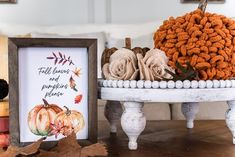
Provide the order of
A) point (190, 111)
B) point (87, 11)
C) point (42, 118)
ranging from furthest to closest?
1. point (87, 11)
2. point (190, 111)
3. point (42, 118)

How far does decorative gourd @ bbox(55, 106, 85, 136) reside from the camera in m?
0.65

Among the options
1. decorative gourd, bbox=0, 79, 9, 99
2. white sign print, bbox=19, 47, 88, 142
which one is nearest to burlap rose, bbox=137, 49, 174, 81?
white sign print, bbox=19, 47, 88, 142

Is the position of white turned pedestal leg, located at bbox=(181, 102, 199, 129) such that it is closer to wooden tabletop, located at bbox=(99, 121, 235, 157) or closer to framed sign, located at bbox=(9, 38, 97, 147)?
wooden tabletop, located at bbox=(99, 121, 235, 157)

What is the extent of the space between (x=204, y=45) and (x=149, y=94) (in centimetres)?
15

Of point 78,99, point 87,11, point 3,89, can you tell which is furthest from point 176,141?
point 87,11

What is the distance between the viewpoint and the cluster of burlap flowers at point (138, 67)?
0.70m

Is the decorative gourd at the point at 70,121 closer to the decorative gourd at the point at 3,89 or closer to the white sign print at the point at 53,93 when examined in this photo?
the white sign print at the point at 53,93

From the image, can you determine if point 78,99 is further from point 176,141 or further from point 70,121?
point 176,141

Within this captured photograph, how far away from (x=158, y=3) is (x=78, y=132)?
90.7 inches

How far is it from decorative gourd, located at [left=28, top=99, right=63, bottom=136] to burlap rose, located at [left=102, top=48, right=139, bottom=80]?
0.44ft

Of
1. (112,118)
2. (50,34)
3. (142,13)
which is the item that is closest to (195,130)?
(112,118)

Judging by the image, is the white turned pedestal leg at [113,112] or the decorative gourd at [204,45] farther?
the white turned pedestal leg at [113,112]

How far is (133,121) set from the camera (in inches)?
26.8

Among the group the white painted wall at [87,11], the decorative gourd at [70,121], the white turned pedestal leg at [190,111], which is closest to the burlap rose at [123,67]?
the decorative gourd at [70,121]
